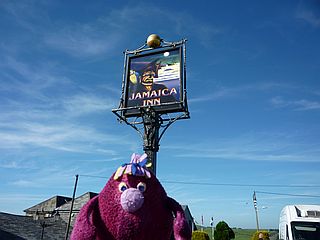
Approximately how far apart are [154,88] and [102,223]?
11273 millimetres

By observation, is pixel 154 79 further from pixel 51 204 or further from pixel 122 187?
pixel 51 204

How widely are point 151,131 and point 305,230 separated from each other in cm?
752

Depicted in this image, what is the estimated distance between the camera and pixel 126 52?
52.7ft

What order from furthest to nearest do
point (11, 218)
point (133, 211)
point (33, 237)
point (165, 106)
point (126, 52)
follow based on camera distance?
point (11, 218), point (33, 237), point (126, 52), point (165, 106), point (133, 211)

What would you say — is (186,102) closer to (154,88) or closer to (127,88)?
(154,88)

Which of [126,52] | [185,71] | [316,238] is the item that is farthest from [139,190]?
[126,52]

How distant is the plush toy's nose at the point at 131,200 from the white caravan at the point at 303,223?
8.38 meters

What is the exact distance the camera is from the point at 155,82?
14.3 meters

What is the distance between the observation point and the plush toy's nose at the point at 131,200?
3.25 m

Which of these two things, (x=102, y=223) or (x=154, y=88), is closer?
(x=102, y=223)

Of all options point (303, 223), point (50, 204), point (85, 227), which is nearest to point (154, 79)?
point (303, 223)

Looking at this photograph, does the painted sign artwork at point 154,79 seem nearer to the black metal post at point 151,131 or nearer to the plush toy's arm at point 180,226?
the black metal post at point 151,131

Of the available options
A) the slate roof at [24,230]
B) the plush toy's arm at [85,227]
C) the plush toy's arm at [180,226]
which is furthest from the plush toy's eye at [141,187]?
the slate roof at [24,230]

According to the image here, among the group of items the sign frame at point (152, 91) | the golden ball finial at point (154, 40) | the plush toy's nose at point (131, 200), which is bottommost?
the plush toy's nose at point (131, 200)
